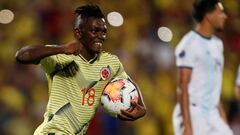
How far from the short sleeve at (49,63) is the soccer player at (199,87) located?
217 cm

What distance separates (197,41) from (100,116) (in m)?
2.18

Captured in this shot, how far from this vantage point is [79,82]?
4359 mm

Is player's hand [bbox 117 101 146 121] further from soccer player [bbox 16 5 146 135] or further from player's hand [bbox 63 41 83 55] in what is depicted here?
player's hand [bbox 63 41 83 55]

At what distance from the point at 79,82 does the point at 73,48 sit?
29cm

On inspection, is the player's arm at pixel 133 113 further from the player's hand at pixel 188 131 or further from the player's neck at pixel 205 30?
the player's neck at pixel 205 30

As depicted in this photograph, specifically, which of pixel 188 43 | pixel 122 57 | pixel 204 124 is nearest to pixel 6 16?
pixel 122 57

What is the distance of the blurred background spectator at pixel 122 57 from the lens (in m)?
8.27

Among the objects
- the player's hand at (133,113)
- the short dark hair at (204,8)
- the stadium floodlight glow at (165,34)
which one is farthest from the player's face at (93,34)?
the stadium floodlight glow at (165,34)

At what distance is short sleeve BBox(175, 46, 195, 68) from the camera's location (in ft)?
20.6

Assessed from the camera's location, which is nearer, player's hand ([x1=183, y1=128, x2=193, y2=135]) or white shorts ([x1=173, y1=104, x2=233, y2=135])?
player's hand ([x1=183, y1=128, x2=193, y2=135])

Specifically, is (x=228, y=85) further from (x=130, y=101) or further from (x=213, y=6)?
(x=130, y=101)

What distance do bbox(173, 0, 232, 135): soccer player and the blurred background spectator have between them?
2.01 metres

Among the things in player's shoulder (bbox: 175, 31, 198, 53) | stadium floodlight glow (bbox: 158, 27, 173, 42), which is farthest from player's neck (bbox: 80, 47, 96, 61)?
stadium floodlight glow (bbox: 158, 27, 173, 42)

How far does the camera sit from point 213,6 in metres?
6.70
